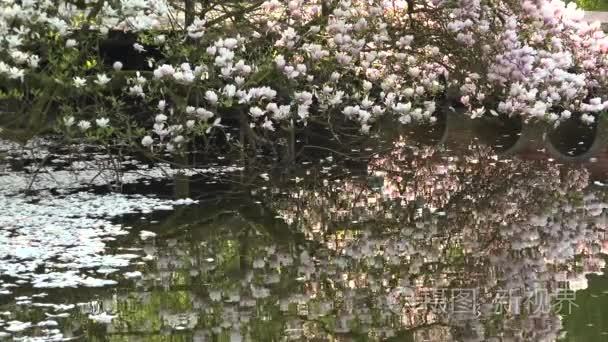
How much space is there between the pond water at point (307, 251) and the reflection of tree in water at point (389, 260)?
21mm

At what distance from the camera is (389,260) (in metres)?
7.98

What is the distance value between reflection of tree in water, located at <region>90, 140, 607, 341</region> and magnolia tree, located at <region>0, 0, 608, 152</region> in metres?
0.91

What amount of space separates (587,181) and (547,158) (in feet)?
5.87

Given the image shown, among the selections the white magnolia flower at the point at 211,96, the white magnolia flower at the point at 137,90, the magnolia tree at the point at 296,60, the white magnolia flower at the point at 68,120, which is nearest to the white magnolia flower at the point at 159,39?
the magnolia tree at the point at 296,60

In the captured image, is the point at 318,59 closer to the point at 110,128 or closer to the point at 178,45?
the point at 178,45

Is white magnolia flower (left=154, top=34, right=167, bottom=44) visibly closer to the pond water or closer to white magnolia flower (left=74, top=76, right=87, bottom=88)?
white magnolia flower (left=74, top=76, right=87, bottom=88)

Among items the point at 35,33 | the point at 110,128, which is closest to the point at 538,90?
the point at 110,128

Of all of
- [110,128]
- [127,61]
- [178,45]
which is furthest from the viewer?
[127,61]

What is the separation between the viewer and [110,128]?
9289mm

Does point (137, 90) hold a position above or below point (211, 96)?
above

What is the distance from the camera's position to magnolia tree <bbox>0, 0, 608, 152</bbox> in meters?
9.37

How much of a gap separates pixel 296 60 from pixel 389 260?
11.3 feet

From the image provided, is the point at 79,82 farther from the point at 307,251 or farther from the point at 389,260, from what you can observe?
the point at 389,260

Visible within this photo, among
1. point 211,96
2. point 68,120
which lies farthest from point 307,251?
point 68,120
